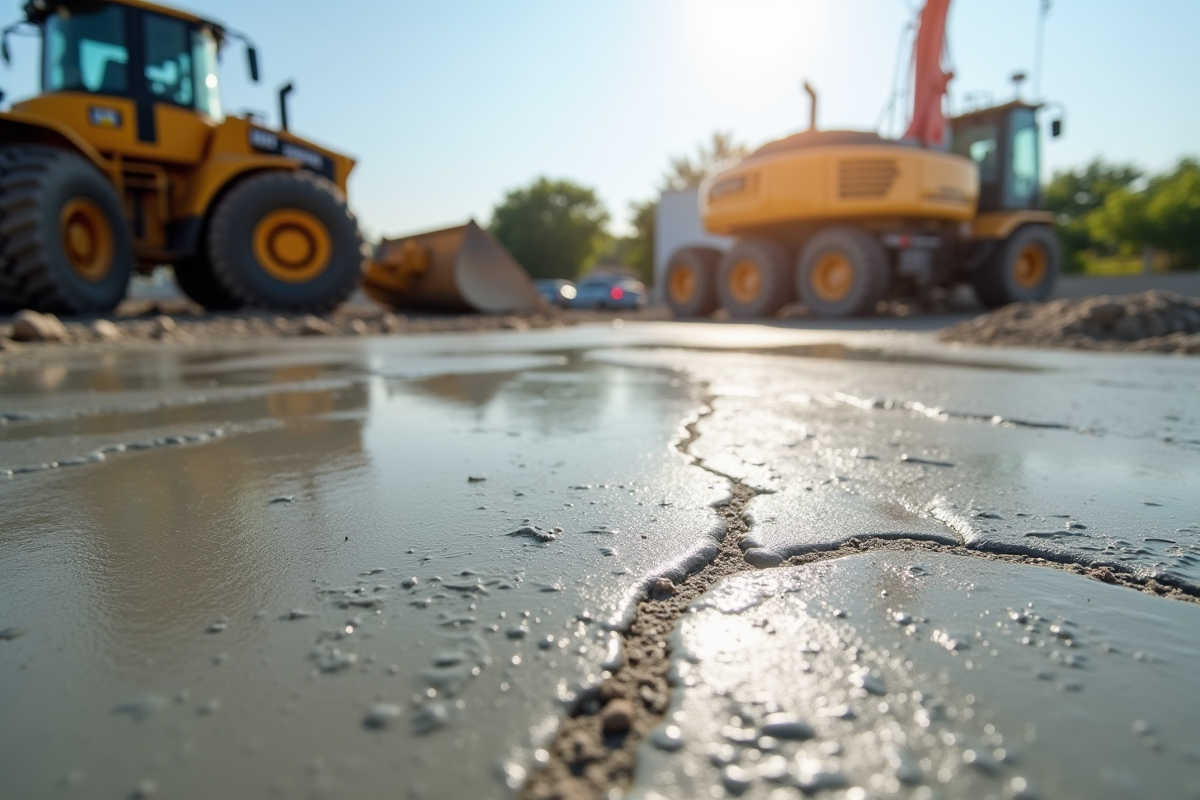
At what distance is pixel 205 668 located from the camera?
2.02 ft

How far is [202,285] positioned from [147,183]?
1.38 metres

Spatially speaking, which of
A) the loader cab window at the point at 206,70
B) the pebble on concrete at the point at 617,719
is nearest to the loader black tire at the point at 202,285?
the loader cab window at the point at 206,70

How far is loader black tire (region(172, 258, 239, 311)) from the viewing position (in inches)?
254

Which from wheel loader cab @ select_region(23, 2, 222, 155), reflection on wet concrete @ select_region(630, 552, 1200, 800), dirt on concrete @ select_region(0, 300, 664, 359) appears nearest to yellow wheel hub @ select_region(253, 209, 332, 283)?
dirt on concrete @ select_region(0, 300, 664, 359)

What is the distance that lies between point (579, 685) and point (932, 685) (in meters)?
0.29

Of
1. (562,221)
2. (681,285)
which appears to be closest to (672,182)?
(562,221)

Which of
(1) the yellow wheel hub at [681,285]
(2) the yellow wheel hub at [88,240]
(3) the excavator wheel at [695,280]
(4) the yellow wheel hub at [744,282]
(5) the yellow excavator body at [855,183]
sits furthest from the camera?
(1) the yellow wheel hub at [681,285]

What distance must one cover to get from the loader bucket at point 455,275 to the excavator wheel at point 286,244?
1324 millimetres

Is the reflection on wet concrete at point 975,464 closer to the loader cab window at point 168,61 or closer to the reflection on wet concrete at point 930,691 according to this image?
the reflection on wet concrete at point 930,691

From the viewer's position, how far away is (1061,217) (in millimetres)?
28000

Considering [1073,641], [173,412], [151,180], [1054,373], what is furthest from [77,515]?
[151,180]

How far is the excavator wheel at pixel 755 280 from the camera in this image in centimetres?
893

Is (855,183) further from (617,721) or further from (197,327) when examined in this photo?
(617,721)

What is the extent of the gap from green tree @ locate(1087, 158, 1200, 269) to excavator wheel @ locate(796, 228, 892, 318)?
59.1 feet
